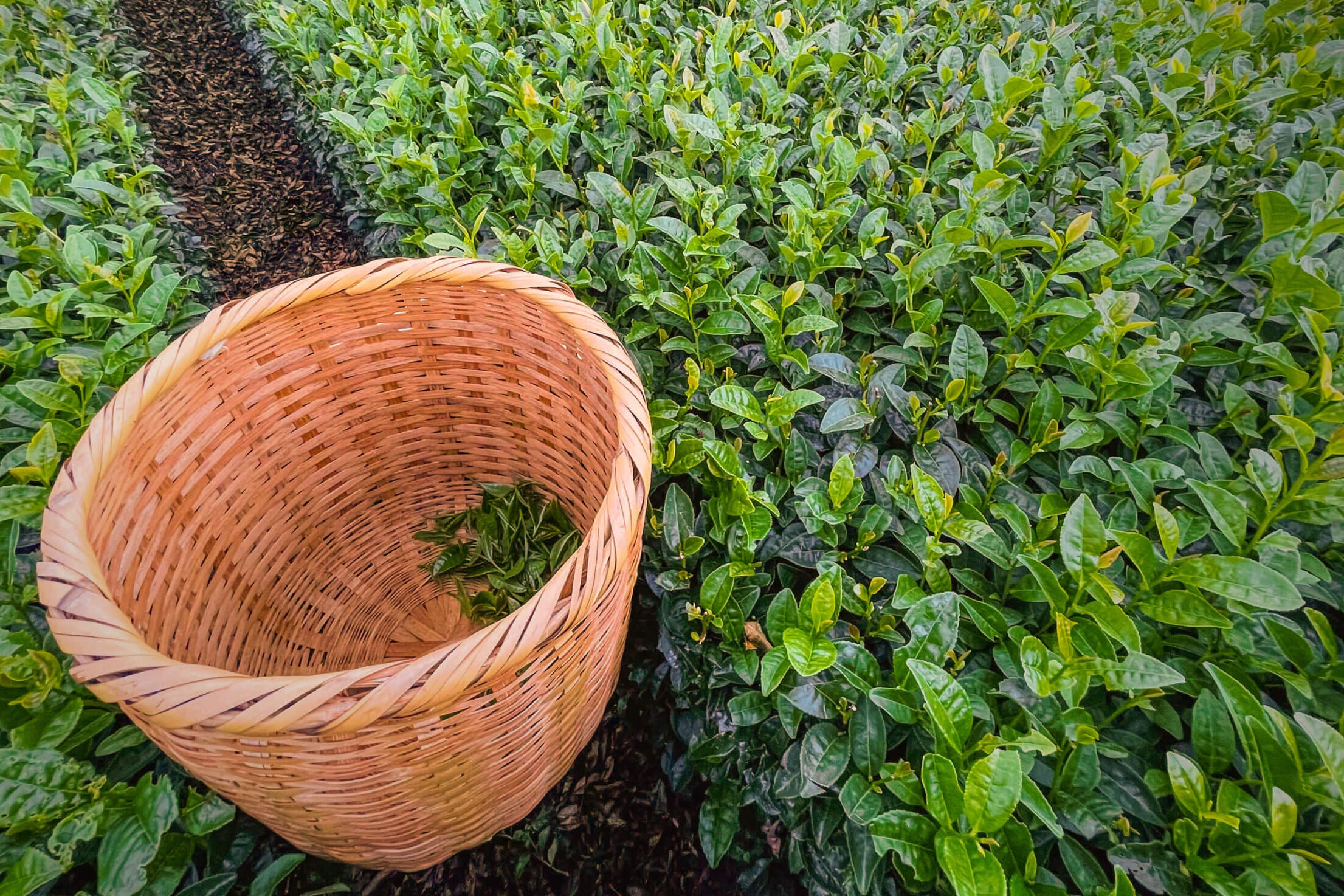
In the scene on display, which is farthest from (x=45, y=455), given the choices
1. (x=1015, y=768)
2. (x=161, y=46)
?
(x=161, y=46)

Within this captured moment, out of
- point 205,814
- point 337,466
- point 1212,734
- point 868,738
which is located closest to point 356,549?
point 337,466

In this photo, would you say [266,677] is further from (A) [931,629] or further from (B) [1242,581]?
(B) [1242,581]

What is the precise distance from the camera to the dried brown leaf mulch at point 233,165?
2.64 m

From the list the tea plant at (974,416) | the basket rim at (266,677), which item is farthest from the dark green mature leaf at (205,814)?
the tea plant at (974,416)

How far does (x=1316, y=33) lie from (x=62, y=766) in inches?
124

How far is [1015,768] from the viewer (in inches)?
26.6

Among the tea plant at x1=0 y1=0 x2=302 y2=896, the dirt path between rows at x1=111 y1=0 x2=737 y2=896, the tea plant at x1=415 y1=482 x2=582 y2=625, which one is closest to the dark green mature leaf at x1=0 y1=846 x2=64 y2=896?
the tea plant at x1=0 y1=0 x2=302 y2=896

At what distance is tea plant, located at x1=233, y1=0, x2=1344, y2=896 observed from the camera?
0.77 meters

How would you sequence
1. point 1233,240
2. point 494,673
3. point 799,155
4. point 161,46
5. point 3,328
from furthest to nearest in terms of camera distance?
point 161,46, point 799,155, point 1233,240, point 3,328, point 494,673

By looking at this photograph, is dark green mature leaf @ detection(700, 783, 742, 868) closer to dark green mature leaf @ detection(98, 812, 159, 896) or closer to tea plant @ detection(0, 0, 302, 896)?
tea plant @ detection(0, 0, 302, 896)

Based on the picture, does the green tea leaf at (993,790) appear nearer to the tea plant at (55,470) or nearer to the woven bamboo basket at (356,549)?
the woven bamboo basket at (356,549)

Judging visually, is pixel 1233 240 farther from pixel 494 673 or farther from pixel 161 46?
pixel 161 46

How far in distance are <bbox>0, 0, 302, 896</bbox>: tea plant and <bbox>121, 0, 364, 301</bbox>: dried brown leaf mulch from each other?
0.62 m

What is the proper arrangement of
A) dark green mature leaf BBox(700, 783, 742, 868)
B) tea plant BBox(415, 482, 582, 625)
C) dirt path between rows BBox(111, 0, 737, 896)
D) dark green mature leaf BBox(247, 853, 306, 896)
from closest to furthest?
dark green mature leaf BBox(247, 853, 306, 896) < dark green mature leaf BBox(700, 783, 742, 868) < dirt path between rows BBox(111, 0, 737, 896) < tea plant BBox(415, 482, 582, 625)
